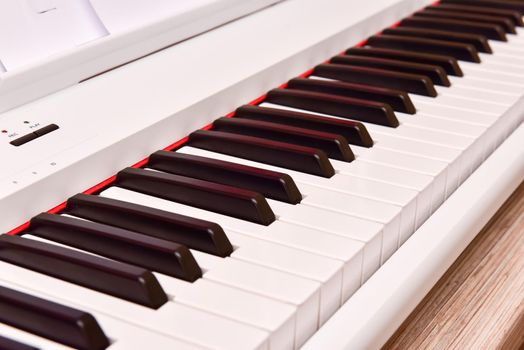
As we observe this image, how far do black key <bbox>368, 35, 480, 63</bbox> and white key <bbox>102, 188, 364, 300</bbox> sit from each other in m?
0.92

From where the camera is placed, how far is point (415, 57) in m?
1.87

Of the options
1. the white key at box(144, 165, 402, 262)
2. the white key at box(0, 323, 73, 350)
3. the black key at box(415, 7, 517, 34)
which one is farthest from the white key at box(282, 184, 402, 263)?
the black key at box(415, 7, 517, 34)

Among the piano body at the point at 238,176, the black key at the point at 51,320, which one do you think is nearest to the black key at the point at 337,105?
the piano body at the point at 238,176

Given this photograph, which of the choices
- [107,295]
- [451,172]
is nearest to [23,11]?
[107,295]

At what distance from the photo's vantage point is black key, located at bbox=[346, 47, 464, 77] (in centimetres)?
182

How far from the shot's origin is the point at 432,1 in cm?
238

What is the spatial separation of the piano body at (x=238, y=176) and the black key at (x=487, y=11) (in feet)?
1.21

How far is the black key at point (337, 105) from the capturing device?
154 centimetres

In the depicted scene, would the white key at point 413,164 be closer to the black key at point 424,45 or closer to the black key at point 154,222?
the black key at point 154,222

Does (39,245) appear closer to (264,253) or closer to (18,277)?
(18,277)

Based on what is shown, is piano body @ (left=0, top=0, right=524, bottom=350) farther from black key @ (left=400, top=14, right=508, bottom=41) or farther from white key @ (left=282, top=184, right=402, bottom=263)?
black key @ (left=400, top=14, right=508, bottom=41)

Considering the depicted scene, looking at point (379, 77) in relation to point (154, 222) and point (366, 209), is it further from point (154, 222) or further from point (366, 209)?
point (154, 222)

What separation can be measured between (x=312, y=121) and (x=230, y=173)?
27cm

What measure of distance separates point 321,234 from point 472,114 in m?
0.58
